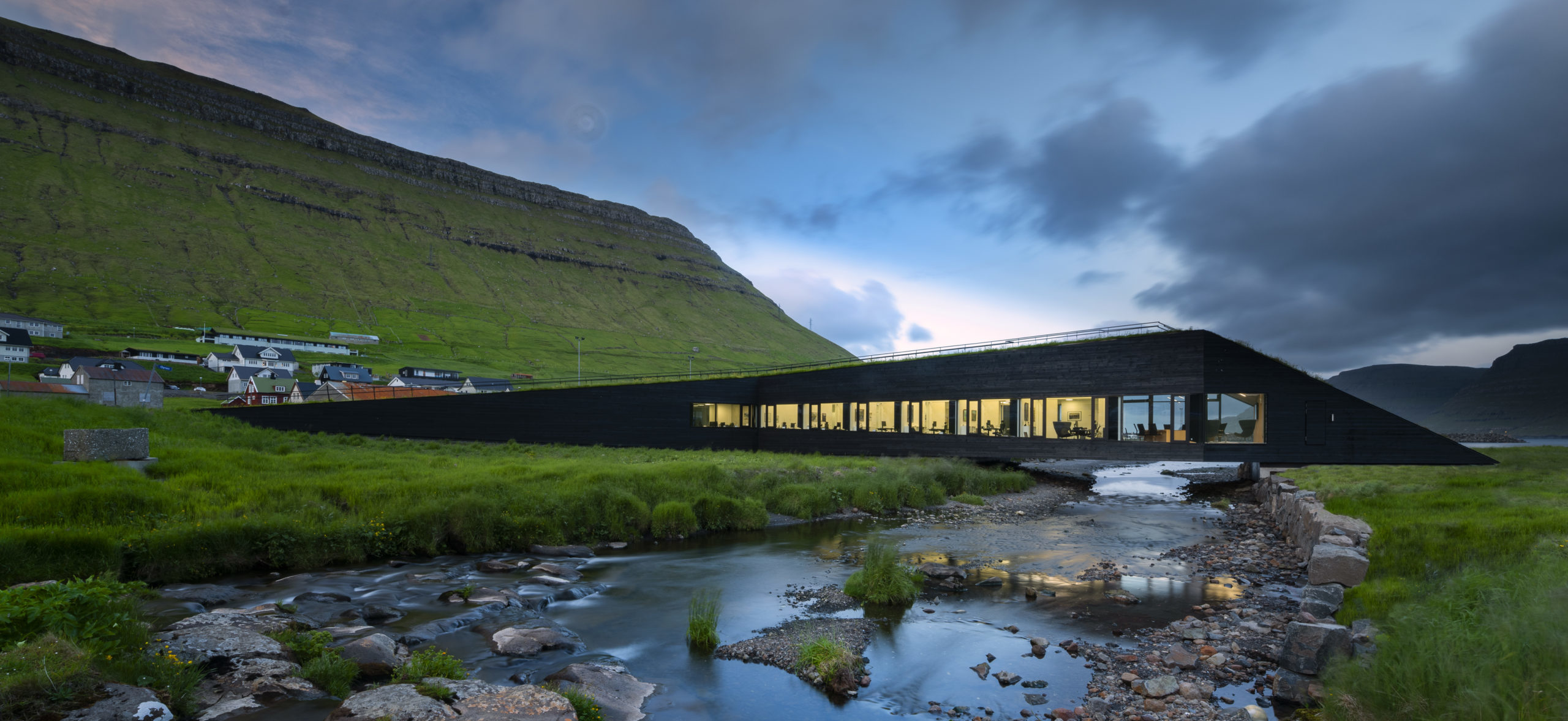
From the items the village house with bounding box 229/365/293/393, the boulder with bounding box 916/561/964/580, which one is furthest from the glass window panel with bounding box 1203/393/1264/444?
the village house with bounding box 229/365/293/393

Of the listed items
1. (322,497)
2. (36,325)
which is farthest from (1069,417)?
(36,325)

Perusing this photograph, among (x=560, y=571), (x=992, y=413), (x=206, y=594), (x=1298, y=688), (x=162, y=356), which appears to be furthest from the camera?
(x=162, y=356)

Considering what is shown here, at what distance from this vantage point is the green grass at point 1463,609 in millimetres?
5574

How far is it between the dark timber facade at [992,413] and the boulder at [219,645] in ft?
89.4

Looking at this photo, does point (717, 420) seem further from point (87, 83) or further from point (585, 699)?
point (87, 83)

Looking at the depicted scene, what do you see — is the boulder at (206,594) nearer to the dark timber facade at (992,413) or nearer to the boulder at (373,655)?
the boulder at (373,655)

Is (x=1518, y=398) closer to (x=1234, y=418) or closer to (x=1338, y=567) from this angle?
(x=1234, y=418)

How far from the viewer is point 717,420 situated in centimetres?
4203

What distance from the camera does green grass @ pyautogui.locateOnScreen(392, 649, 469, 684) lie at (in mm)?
7691

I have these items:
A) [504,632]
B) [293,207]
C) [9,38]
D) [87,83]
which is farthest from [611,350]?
[9,38]

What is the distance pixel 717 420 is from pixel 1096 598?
103 feet

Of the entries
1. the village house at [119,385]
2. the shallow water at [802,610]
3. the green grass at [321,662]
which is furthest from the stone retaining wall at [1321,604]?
the village house at [119,385]

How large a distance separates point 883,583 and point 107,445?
19.4 meters

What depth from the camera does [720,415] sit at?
4219 cm
